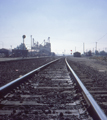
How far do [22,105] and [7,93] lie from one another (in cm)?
87

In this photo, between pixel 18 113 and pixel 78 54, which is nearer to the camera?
pixel 18 113

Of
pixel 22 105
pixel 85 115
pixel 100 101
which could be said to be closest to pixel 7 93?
pixel 22 105

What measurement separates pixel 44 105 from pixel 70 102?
1.79 ft

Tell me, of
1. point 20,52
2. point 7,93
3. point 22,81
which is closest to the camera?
point 7,93

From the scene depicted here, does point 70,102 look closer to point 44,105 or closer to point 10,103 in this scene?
point 44,105

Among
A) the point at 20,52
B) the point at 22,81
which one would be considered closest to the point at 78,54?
the point at 20,52

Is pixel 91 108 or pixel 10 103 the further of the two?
pixel 10 103

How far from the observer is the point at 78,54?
68688 millimetres

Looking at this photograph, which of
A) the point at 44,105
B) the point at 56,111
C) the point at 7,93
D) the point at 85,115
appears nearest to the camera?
the point at 85,115

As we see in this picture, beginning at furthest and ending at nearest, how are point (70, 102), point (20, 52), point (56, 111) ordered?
point (20, 52) < point (70, 102) < point (56, 111)

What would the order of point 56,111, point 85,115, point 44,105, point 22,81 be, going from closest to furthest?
1. point 85,115
2. point 56,111
3. point 44,105
4. point 22,81

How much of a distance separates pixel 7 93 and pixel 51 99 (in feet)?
3.73

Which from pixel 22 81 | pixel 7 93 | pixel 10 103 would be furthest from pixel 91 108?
pixel 22 81

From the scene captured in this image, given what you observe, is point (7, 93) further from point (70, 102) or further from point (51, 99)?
point (70, 102)
